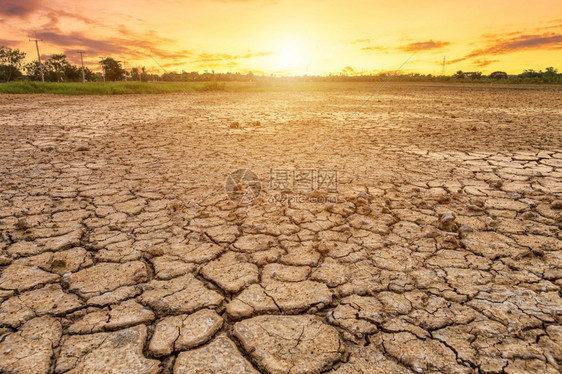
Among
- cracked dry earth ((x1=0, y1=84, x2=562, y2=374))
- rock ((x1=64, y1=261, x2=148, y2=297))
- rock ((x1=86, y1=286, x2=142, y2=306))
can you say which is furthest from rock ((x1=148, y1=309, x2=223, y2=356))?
rock ((x1=64, y1=261, x2=148, y2=297))

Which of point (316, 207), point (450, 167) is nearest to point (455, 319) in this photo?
point (316, 207)

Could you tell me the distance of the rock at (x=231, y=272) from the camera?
5.20 ft

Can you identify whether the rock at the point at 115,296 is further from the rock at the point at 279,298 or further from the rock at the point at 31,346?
the rock at the point at 279,298

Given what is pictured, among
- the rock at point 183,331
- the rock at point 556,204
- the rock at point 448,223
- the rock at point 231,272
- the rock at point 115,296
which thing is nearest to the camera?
the rock at point 183,331

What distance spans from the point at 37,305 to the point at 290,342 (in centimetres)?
120

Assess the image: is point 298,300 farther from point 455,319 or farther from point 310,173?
point 310,173

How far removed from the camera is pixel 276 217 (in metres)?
2.35

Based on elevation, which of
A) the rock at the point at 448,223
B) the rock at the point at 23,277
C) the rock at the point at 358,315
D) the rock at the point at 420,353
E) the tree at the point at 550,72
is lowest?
the rock at the point at 420,353

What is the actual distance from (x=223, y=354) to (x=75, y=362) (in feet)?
1.80

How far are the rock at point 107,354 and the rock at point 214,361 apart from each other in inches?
4.0

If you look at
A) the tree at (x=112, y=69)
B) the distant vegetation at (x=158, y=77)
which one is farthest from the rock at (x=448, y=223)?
the tree at (x=112, y=69)

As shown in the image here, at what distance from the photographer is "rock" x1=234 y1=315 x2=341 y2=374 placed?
1.12 metres

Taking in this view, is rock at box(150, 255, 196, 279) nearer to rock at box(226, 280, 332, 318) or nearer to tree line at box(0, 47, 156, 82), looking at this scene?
rock at box(226, 280, 332, 318)

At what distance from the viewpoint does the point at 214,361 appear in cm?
114
